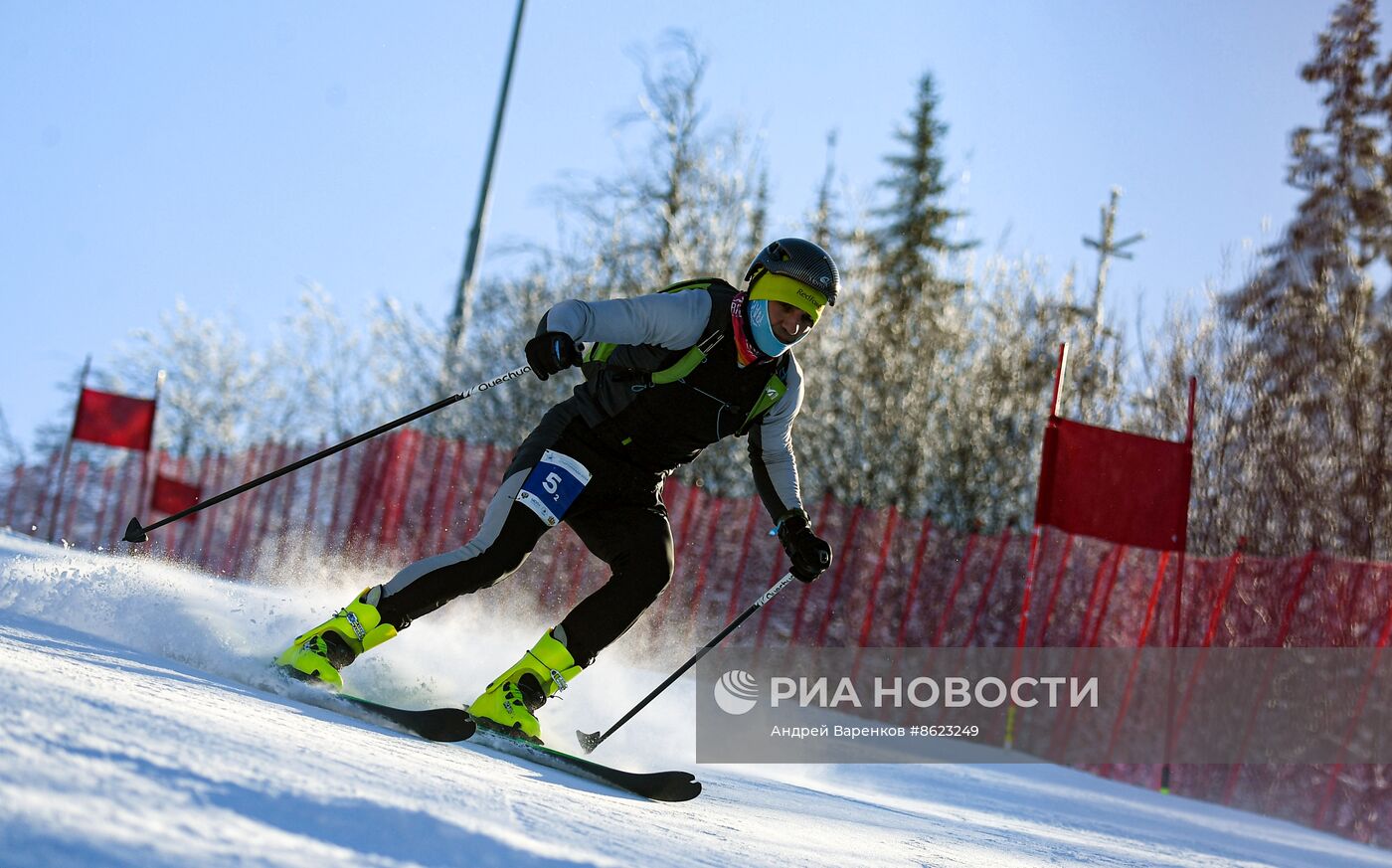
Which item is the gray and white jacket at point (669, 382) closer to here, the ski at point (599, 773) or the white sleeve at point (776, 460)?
the white sleeve at point (776, 460)

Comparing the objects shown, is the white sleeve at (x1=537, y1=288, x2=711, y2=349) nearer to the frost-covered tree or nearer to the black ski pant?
the black ski pant

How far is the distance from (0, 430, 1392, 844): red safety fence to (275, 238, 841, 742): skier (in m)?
5.33

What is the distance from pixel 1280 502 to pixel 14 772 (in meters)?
14.4

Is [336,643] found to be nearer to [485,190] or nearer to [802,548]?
[802,548]

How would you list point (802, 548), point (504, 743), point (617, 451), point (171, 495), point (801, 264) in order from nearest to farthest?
point (504, 743)
point (801, 264)
point (617, 451)
point (802, 548)
point (171, 495)

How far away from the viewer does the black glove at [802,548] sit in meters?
4.09

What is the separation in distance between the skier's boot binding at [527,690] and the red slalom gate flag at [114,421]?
39.9 feet

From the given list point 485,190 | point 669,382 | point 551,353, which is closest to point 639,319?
point 669,382

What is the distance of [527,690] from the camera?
3705mm

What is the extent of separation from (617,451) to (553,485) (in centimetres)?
26

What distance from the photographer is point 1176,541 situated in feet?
25.3

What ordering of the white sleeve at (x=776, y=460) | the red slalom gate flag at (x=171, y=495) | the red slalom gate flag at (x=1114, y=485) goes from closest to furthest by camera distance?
the white sleeve at (x=776, y=460) → the red slalom gate flag at (x=1114, y=485) → the red slalom gate flag at (x=171, y=495)

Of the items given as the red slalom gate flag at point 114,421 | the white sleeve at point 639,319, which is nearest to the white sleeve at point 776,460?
the white sleeve at point 639,319

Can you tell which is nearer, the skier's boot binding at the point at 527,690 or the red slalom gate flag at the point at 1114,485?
the skier's boot binding at the point at 527,690
